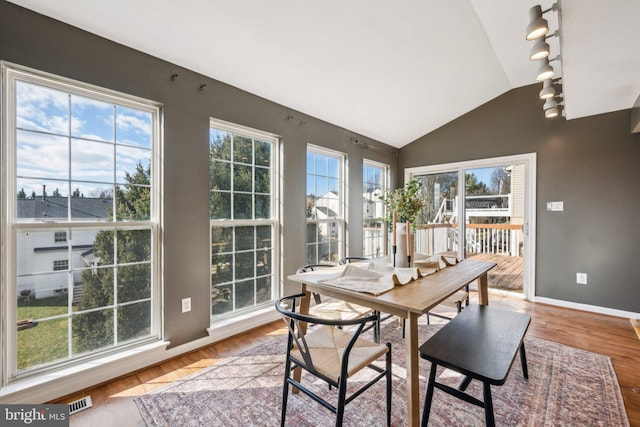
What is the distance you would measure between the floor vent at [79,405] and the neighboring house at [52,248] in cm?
71

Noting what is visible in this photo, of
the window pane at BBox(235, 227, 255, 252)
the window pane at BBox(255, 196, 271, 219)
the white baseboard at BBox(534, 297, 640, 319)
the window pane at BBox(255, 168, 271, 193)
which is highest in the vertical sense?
the window pane at BBox(255, 168, 271, 193)

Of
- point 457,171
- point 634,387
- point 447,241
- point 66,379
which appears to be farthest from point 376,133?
point 66,379

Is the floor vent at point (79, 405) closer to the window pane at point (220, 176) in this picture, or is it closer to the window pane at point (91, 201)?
the window pane at point (91, 201)

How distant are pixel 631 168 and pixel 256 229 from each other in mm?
4360

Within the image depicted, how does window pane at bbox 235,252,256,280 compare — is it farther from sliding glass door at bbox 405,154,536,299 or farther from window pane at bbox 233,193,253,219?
sliding glass door at bbox 405,154,536,299

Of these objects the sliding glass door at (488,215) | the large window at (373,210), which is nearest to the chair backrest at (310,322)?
the large window at (373,210)

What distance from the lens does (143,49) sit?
212 cm

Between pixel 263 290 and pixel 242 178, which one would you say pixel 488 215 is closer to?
pixel 263 290

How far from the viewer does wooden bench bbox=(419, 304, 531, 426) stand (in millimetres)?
1295

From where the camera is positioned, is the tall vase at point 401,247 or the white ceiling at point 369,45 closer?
the white ceiling at point 369,45

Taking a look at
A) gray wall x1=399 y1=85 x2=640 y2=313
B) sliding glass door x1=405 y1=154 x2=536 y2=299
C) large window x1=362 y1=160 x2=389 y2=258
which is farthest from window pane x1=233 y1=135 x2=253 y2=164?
gray wall x1=399 y1=85 x2=640 y2=313

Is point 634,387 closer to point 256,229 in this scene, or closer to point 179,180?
point 256,229

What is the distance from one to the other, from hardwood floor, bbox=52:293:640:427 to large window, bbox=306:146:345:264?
1134mm

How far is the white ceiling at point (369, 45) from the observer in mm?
1854
